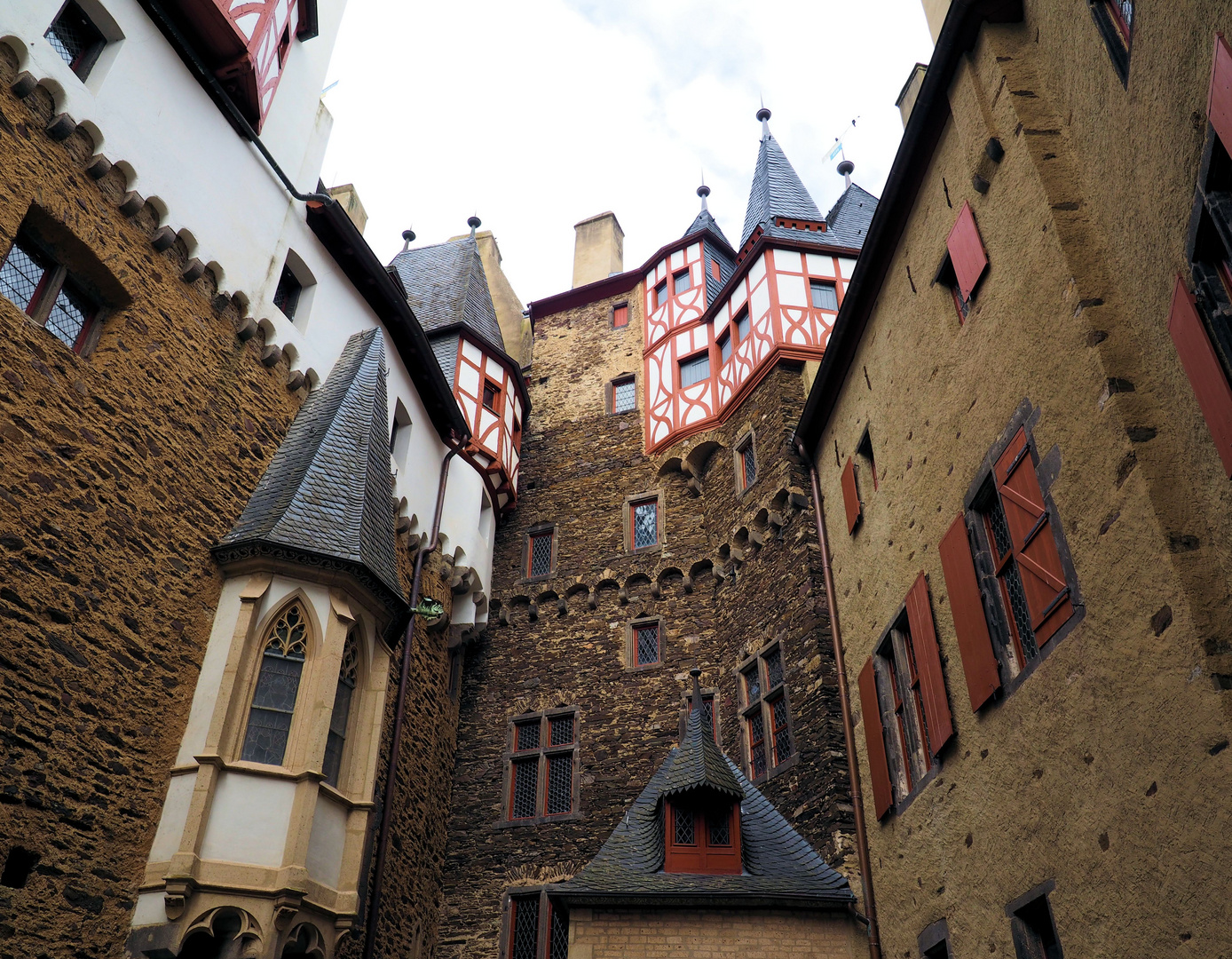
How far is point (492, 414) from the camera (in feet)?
63.5

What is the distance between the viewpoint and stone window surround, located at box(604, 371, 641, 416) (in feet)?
67.4

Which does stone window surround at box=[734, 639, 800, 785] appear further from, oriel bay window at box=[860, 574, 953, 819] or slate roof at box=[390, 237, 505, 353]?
slate roof at box=[390, 237, 505, 353]

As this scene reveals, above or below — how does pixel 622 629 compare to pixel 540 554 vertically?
below

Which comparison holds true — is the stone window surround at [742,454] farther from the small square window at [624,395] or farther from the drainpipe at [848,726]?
the small square window at [624,395]

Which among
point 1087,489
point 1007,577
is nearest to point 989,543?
point 1007,577

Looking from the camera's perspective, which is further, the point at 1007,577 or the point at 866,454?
the point at 866,454

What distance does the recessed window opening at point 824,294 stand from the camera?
17391mm

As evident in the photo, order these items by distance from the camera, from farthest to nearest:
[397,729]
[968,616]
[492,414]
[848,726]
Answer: [492,414] → [397,729] → [848,726] → [968,616]

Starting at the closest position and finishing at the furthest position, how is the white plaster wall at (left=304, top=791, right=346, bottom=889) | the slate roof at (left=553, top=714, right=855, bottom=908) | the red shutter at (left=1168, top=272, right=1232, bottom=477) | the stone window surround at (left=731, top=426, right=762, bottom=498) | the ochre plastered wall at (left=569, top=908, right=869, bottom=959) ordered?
1. the red shutter at (left=1168, top=272, right=1232, bottom=477)
2. the white plaster wall at (left=304, top=791, right=346, bottom=889)
3. the ochre plastered wall at (left=569, top=908, right=869, bottom=959)
4. the slate roof at (left=553, top=714, right=855, bottom=908)
5. the stone window surround at (left=731, top=426, right=762, bottom=498)

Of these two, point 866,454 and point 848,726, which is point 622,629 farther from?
point 866,454

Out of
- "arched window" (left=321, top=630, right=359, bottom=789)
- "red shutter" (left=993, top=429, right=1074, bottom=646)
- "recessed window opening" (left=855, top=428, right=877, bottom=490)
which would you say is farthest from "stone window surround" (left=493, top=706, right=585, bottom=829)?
"red shutter" (left=993, top=429, right=1074, bottom=646)

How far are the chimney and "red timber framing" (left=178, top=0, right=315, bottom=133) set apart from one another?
13.1 m

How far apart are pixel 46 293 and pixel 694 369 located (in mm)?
12363

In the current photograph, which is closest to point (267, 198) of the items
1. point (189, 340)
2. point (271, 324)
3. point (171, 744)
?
point (271, 324)
